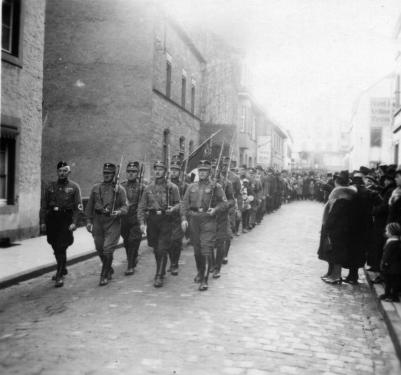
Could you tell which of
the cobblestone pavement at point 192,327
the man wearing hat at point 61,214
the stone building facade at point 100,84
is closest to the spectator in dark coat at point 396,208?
the cobblestone pavement at point 192,327

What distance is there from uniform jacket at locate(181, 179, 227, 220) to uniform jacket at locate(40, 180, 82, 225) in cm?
160

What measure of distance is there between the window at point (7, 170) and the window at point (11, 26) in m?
2.14

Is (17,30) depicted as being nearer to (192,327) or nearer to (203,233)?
(203,233)

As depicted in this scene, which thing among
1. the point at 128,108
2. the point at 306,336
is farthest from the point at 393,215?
the point at 128,108

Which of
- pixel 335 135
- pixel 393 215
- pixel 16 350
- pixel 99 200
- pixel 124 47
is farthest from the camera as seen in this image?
pixel 335 135

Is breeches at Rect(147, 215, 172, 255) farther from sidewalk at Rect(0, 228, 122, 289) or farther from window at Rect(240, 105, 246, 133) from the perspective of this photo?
window at Rect(240, 105, 246, 133)

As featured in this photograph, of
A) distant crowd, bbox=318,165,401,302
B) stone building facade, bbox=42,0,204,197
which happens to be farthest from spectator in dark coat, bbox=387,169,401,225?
stone building facade, bbox=42,0,204,197

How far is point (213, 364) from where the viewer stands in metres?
4.29

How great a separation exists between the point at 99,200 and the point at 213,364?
4.11 metres

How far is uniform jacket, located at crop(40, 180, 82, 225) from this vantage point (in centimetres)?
767

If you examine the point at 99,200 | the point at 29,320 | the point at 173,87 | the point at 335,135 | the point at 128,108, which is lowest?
the point at 29,320

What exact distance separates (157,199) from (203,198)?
76 centimetres

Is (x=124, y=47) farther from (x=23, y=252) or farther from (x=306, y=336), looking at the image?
(x=306, y=336)

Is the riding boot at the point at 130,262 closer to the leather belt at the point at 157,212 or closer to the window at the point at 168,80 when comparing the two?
the leather belt at the point at 157,212
